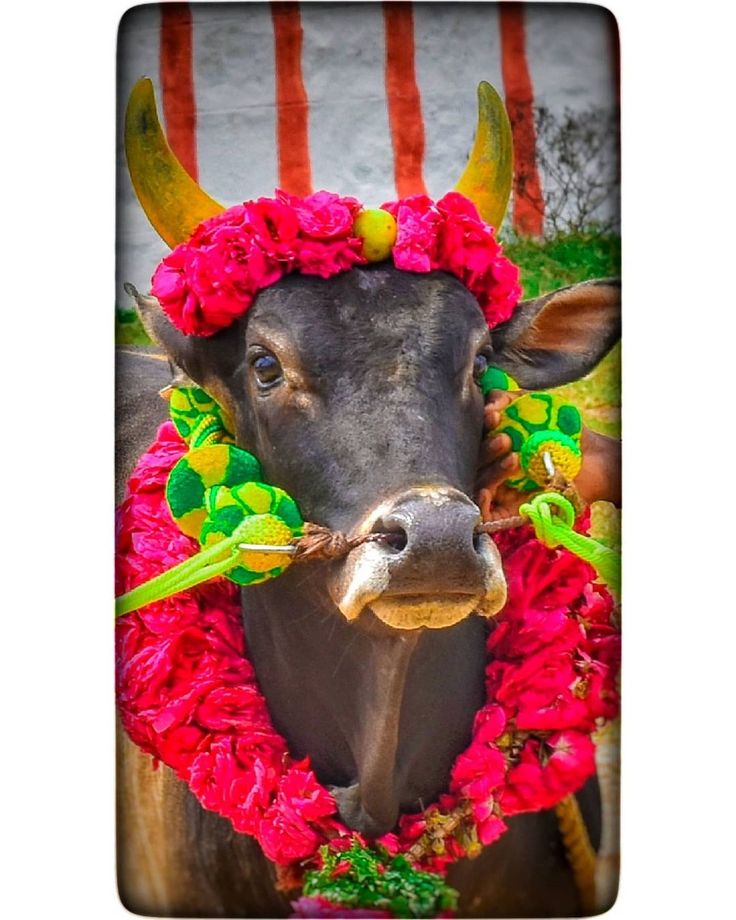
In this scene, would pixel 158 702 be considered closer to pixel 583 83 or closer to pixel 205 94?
pixel 205 94

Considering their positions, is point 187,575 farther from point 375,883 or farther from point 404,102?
point 404,102

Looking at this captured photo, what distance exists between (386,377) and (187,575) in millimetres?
703

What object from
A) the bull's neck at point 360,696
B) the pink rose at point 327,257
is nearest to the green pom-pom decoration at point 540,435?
the bull's neck at point 360,696

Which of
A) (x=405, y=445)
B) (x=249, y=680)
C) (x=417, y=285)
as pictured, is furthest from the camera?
(x=249, y=680)

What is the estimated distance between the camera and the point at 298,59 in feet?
12.0

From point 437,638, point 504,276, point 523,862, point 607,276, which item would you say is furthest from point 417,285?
point 523,862

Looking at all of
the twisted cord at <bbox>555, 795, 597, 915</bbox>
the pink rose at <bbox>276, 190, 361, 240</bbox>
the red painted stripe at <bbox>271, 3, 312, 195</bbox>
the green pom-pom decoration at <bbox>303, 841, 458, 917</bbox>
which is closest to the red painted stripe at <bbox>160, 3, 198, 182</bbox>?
the red painted stripe at <bbox>271, 3, 312, 195</bbox>

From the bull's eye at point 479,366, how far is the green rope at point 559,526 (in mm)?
334

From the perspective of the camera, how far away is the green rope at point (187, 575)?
3320 mm

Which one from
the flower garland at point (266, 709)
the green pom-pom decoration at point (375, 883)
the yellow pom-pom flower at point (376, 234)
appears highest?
the yellow pom-pom flower at point (376, 234)

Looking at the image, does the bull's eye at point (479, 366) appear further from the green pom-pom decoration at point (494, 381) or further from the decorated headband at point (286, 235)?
the decorated headband at point (286, 235)

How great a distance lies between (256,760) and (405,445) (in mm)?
945

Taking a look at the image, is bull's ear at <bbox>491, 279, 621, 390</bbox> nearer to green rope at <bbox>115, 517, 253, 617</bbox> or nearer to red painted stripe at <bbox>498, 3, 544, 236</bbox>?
red painted stripe at <bbox>498, 3, 544, 236</bbox>

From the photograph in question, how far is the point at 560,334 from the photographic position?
3.69 m
